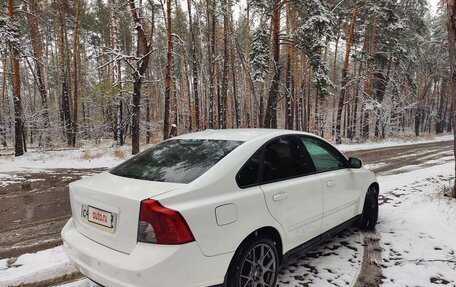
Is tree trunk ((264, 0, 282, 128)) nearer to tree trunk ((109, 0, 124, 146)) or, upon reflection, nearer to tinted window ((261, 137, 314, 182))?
tree trunk ((109, 0, 124, 146))

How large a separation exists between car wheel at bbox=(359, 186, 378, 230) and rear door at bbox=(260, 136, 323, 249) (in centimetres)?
151

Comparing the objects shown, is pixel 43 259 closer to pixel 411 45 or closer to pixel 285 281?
pixel 285 281

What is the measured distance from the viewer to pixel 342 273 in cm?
342

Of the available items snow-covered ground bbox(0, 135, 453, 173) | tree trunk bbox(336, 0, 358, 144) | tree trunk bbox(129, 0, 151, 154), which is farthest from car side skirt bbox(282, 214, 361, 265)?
tree trunk bbox(336, 0, 358, 144)

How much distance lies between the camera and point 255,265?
273cm

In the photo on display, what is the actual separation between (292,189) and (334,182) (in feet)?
Answer: 3.07

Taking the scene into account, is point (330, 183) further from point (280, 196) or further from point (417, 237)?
point (417, 237)

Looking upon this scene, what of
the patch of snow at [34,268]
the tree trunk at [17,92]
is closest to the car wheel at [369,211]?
the patch of snow at [34,268]

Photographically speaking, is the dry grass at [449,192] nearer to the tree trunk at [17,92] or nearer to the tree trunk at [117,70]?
the tree trunk at [117,70]

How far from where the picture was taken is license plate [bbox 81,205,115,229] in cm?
246

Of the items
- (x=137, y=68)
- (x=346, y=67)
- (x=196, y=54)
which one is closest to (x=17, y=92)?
(x=137, y=68)

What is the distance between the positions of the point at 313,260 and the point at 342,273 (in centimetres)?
40

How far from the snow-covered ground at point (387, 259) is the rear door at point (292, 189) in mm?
462

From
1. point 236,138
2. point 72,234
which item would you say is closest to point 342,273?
point 236,138
